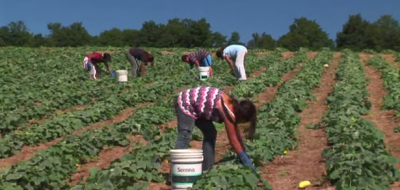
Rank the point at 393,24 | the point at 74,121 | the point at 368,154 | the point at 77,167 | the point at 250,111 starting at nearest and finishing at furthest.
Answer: the point at 250,111 → the point at 368,154 → the point at 77,167 → the point at 74,121 → the point at 393,24

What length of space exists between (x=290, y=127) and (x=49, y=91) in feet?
26.6

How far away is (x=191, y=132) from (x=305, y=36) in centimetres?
8195

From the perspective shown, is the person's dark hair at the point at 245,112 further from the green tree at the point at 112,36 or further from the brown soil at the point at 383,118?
the green tree at the point at 112,36

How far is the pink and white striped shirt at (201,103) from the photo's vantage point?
6.44 meters

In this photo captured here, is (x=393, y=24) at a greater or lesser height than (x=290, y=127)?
greater

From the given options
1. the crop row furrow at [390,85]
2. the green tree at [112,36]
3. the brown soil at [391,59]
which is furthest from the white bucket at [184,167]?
the green tree at [112,36]

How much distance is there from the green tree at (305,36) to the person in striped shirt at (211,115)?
71.9 metres

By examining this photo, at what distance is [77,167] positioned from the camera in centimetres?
806

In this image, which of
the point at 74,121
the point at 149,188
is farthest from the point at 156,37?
the point at 149,188

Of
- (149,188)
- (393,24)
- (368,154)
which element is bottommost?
(149,188)

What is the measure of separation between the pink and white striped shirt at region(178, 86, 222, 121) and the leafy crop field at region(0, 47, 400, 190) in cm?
61

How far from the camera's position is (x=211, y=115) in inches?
256

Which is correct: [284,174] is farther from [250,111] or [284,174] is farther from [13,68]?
[13,68]

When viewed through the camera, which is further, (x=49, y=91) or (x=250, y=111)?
(x=49, y=91)
